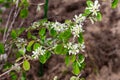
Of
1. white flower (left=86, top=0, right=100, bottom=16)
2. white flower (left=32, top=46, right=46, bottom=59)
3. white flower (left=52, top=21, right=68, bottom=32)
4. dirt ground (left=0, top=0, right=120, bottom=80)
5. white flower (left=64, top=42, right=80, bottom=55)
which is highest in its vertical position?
white flower (left=86, top=0, right=100, bottom=16)

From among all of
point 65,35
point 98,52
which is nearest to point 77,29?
point 65,35

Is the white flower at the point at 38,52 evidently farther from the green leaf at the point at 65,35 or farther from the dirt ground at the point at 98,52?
the dirt ground at the point at 98,52

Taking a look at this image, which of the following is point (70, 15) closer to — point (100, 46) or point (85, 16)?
point (100, 46)

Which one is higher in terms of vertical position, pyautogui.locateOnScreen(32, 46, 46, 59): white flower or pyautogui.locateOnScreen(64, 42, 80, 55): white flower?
pyautogui.locateOnScreen(64, 42, 80, 55): white flower

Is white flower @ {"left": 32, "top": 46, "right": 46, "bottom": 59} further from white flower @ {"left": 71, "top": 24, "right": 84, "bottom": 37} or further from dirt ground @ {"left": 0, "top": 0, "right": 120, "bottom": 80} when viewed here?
dirt ground @ {"left": 0, "top": 0, "right": 120, "bottom": 80}

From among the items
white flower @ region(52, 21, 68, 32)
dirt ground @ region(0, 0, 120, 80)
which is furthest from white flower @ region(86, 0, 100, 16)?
dirt ground @ region(0, 0, 120, 80)

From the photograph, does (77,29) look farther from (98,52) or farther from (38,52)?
(98,52)

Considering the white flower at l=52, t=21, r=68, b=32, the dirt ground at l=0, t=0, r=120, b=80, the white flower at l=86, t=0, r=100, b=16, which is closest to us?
the white flower at l=86, t=0, r=100, b=16

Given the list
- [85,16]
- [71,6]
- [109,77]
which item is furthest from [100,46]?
[85,16]
